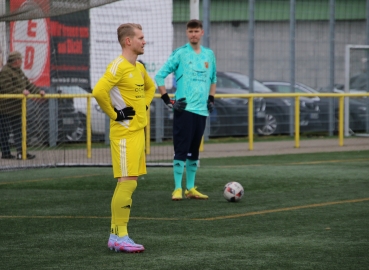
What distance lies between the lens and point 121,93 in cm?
746

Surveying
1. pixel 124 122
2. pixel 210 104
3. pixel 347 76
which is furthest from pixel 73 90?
pixel 124 122

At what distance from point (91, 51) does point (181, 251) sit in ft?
34.6

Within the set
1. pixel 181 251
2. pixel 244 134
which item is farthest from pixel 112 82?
pixel 244 134

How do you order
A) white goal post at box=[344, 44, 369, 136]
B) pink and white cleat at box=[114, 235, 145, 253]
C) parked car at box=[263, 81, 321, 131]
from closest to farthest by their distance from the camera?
pink and white cleat at box=[114, 235, 145, 253]
white goal post at box=[344, 44, 369, 136]
parked car at box=[263, 81, 321, 131]

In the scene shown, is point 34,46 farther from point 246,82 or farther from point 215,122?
point 246,82

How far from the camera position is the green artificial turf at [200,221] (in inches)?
268

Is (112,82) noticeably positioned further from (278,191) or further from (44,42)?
(44,42)

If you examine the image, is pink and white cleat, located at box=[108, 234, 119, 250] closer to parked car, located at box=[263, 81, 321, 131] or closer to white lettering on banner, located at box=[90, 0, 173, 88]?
white lettering on banner, located at box=[90, 0, 173, 88]

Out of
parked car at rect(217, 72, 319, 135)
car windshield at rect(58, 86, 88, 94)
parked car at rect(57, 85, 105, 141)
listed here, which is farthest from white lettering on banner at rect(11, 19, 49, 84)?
parked car at rect(217, 72, 319, 135)

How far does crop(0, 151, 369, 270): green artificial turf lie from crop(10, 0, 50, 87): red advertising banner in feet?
9.04

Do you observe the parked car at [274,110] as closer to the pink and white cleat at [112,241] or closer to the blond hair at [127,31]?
the blond hair at [127,31]

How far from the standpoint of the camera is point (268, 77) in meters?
22.7

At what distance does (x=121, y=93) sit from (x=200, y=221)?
1987mm

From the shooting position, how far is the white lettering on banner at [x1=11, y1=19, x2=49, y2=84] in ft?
51.8
